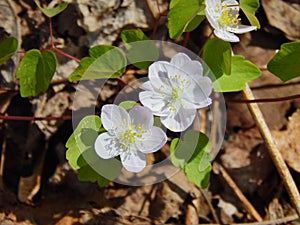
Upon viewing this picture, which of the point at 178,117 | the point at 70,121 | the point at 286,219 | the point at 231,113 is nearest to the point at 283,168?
the point at 286,219

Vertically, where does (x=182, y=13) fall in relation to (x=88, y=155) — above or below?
above

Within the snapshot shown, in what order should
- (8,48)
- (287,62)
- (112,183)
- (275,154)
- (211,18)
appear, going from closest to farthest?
(211,18) → (287,62) → (8,48) → (275,154) → (112,183)

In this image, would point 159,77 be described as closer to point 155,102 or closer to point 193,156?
point 155,102

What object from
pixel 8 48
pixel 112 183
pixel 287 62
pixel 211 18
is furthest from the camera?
pixel 112 183

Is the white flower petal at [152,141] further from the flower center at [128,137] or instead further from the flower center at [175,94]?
the flower center at [175,94]

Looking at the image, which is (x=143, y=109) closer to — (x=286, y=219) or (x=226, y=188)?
(x=226, y=188)

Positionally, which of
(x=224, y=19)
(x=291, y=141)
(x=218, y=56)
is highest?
(x=224, y=19)

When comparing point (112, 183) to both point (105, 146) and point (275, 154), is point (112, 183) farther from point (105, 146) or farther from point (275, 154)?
point (275, 154)

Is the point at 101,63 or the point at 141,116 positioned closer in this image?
the point at 141,116

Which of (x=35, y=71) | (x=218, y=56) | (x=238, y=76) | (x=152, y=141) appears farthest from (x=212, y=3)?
(x=35, y=71)

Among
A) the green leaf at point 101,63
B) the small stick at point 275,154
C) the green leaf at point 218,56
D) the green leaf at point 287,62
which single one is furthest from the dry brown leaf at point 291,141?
the green leaf at point 101,63
